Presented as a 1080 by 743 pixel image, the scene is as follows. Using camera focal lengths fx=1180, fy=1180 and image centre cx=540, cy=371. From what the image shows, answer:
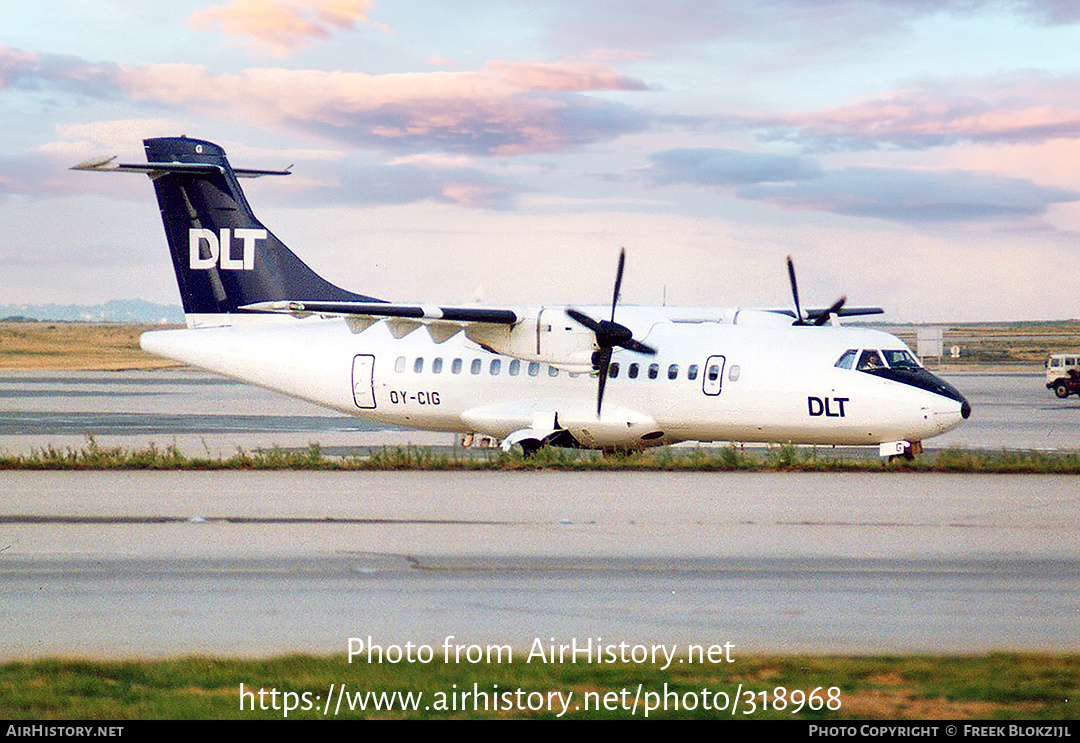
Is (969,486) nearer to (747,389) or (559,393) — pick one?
(747,389)

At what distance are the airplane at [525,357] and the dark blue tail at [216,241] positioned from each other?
34 mm

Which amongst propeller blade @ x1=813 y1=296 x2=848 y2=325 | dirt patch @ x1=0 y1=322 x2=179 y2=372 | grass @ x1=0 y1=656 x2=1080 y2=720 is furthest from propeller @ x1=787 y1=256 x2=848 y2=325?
dirt patch @ x1=0 y1=322 x2=179 y2=372

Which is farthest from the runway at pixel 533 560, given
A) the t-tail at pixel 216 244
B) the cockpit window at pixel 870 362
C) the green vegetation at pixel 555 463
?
the t-tail at pixel 216 244

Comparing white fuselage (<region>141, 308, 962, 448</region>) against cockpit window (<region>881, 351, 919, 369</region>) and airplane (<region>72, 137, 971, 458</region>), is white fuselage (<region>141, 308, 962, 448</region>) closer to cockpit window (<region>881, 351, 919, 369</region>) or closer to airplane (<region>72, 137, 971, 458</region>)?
airplane (<region>72, 137, 971, 458</region>)

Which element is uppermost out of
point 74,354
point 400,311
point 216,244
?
point 216,244

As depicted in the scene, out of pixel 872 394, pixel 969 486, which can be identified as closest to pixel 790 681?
pixel 969 486

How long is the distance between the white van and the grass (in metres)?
Result: 48.8

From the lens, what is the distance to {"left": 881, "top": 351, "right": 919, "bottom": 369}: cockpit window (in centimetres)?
2339

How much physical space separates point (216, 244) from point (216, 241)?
7 cm

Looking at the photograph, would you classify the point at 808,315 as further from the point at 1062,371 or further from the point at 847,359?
the point at 1062,371

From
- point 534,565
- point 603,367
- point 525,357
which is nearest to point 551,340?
point 525,357

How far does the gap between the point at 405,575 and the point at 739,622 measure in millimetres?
3667

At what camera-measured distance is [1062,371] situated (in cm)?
5384

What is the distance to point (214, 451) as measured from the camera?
26625 millimetres
